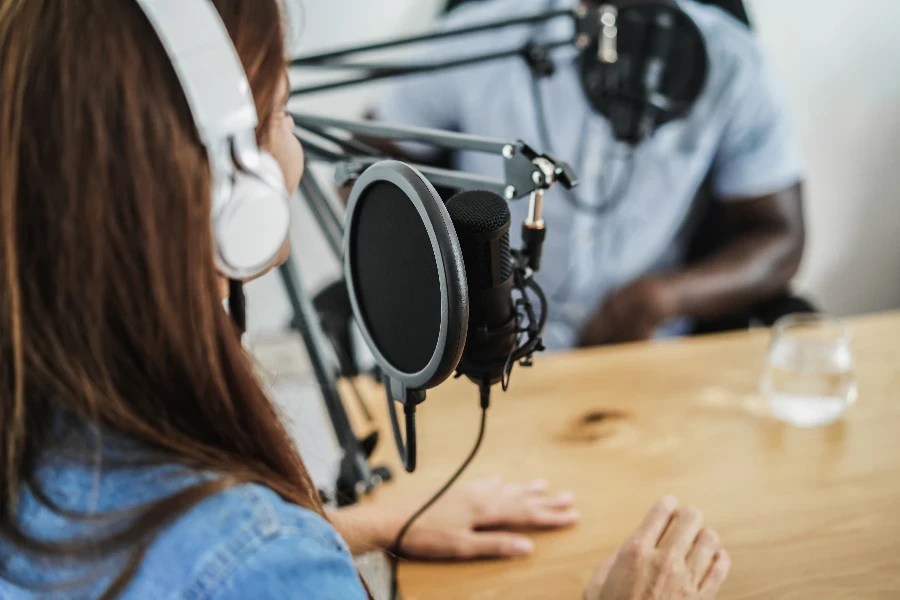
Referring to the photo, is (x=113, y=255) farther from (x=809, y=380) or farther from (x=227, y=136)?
(x=809, y=380)

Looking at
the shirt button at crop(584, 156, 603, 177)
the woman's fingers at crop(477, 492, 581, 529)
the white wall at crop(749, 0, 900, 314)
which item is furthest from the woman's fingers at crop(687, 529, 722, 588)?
the white wall at crop(749, 0, 900, 314)

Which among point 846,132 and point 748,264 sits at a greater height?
point 846,132

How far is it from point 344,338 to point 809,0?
5.06 feet

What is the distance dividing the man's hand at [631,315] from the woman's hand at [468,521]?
0.88m

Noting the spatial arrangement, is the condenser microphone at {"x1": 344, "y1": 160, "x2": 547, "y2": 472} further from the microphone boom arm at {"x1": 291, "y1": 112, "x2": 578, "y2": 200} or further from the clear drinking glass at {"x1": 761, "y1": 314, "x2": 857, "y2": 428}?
the clear drinking glass at {"x1": 761, "y1": 314, "x2": 857, "y2": 428}

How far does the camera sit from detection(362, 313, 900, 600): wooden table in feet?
2.55

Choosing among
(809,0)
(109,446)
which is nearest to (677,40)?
(109,446)

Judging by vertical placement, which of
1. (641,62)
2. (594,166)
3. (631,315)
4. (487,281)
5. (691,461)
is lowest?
(631,315)

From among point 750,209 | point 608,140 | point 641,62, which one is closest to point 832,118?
point 750,209

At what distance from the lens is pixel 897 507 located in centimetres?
85

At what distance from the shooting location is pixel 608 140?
1.86 m

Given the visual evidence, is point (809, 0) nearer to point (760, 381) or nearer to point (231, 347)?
point (760, 381)

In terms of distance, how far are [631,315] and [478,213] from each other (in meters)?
1.21

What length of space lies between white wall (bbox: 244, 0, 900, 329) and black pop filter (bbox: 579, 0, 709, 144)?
0.88 m
